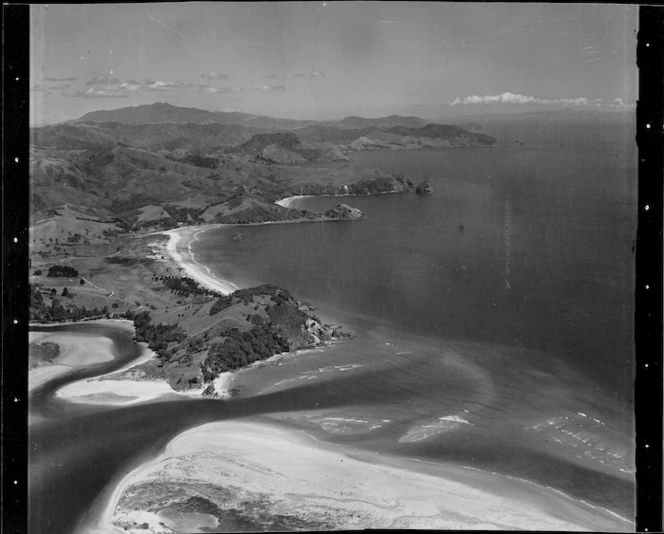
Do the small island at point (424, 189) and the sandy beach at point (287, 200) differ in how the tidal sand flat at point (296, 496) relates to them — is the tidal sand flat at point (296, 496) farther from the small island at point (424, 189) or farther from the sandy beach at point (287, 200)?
the small island at point (424, 189)

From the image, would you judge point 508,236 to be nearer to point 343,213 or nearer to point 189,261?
point 343,213

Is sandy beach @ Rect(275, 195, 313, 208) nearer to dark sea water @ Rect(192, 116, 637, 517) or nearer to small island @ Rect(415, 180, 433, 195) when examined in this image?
dark sea water @ Rect(192, 116, 637, 517)

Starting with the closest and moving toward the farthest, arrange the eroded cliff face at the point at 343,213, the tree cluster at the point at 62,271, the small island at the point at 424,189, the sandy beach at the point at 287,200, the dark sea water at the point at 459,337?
the dark sea water at the point at 459,337
the tree cluster at the point at 62,271
the eroded cliff face at the point at 343,213
the small island at the point at 424,189
the sandy beach at the point at 287,200

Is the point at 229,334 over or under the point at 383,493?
over

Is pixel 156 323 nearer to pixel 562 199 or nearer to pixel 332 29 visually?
pixel 332 29

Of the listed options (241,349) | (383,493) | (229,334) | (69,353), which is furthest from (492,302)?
(69,353)

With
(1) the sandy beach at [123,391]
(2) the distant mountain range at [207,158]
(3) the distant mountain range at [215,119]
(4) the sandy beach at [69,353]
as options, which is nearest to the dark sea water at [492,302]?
(1) the sandy beach at [123,391]
